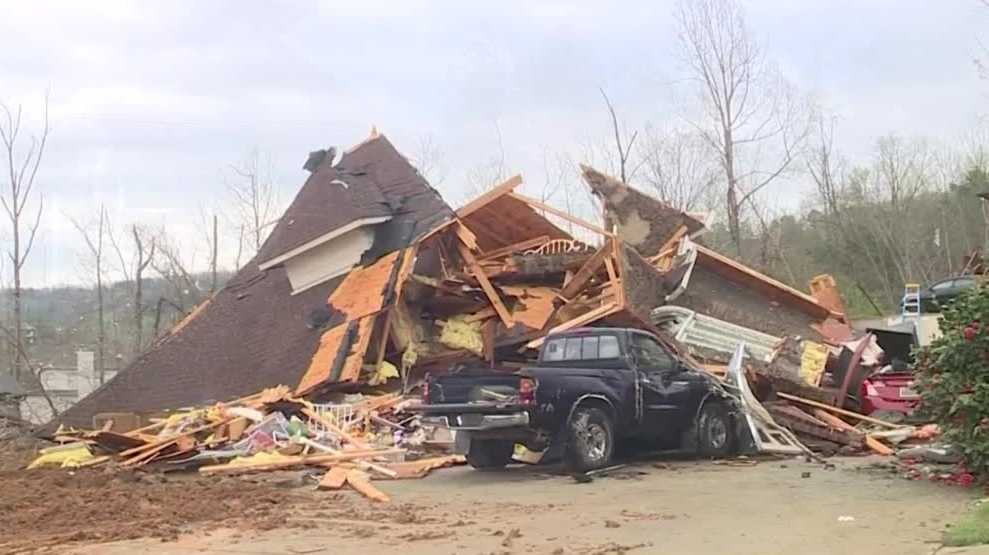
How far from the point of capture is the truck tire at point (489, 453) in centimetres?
1538

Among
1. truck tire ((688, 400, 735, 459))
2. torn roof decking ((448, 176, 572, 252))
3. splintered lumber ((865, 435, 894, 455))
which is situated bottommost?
splintered lumber ((865, 435, 894, 455))

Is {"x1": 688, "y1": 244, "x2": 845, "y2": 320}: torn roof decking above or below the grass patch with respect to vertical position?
above

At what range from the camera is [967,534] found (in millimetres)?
8242

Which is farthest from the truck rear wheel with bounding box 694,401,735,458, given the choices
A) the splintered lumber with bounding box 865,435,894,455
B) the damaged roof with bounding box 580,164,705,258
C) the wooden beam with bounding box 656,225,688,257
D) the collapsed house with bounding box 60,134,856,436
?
the damaged roof with bounding box 580,164,705,258

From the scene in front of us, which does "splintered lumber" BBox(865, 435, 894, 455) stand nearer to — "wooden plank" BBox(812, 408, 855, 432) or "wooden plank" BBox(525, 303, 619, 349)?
"wooden plank" BBox(812, 408, 855, 432)

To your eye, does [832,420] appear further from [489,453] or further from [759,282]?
[489,453]

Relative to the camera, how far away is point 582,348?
15961 millimetres

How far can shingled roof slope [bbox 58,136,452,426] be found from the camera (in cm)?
2255

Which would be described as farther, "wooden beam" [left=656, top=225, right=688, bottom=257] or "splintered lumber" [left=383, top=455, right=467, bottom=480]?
"wooden beam" [left=656, top=225, right=688, bottom=257]

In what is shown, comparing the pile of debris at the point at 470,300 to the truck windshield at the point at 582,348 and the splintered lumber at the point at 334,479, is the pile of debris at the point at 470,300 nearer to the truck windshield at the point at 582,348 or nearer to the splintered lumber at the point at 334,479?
the truck windshield at the point at 582,348

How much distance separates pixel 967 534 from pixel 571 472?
684cm

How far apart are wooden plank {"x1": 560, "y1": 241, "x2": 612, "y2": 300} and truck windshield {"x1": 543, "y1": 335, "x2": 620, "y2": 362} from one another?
562 cm

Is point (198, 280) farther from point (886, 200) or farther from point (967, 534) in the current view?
point (967, 534)

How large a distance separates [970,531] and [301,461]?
421 inches
